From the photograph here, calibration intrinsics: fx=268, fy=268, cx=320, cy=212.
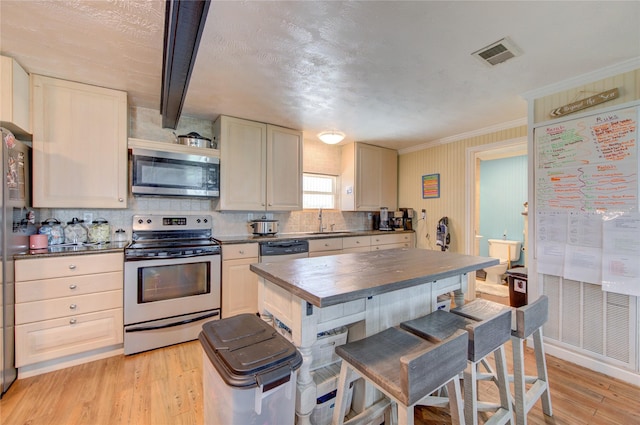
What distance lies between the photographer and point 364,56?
193 cm

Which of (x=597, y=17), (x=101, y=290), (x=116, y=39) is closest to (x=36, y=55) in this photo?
(x=116, y=39)

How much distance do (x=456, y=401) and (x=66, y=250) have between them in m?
2.89

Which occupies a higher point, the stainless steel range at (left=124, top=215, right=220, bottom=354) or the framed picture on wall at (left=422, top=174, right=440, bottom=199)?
the framed picture on wall at (left=422, top=174, right=440, bottom=199)

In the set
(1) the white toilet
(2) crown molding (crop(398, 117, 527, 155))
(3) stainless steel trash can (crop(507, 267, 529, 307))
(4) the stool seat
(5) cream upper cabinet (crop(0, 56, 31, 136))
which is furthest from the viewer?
(1) the white toilet

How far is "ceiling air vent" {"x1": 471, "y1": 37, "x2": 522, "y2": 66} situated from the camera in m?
1.78

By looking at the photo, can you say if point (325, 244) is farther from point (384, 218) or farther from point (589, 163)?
point (589, 163)

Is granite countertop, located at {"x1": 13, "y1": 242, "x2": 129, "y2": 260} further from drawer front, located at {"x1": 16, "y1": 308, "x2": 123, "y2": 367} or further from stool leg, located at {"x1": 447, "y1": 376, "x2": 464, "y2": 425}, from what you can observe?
stool leg, located at {"x1": 447, "y1": 376, "x2": 464, "y2": 425}

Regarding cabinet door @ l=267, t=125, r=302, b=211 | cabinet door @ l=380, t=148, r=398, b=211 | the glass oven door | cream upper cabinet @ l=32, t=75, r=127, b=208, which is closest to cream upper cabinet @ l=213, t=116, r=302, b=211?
cabinet door @ l=267, t=125, r=302, b=211

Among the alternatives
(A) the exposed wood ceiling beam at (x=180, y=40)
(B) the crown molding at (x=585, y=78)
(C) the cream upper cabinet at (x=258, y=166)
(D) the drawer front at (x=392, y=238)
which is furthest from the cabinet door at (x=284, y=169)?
(B) the crown molding at (x=585, y=78)

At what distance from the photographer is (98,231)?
2.61 m

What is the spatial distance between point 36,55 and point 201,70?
1122 millimetres

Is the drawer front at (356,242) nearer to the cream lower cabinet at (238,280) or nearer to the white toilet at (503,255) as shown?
the cream lower cabinet at (238,280)

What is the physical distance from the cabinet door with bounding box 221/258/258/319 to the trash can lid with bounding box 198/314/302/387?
1.57m

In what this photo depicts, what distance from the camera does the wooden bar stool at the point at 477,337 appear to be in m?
1.24
